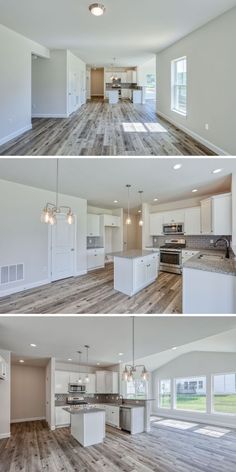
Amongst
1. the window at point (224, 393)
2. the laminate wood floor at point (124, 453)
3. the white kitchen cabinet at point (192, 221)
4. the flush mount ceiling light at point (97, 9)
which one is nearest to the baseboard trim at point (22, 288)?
the white kitchen cabinet at point (192, 221)

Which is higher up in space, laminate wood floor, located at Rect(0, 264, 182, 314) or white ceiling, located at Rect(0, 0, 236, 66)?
white ceiling, located at Rect(0, 0, 236, 66)

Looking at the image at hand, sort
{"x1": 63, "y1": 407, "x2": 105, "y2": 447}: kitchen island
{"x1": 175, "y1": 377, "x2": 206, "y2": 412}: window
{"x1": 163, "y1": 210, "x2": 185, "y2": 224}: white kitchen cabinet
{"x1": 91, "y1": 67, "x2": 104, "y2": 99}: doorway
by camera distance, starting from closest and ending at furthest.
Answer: {"x1": 163, "y1": 210, "x2": 185, "y2": 224}: white kitchen cabinet < {"x1": 63, "y1": 407, "x2": 105, "y2": 447}: kitchen island < {"x1": 175, "y1": 377, "x2": 206, "y2": 412}: window < {"x1": 91, "y1": 67, "x2": 104, "y2": 99}: doorway

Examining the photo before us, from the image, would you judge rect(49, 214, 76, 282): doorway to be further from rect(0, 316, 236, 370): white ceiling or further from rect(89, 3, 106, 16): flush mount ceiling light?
rect(89, 3, 106, 16): flush mount ceiling light

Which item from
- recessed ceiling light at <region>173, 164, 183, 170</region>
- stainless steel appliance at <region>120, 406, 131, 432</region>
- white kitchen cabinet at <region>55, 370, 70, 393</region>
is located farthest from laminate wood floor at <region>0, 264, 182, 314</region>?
white kitchen cabinet at <region>55, 370, 70, 393</region>

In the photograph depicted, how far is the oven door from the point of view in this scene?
4172 millimetres

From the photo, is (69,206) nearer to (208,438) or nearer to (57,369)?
(208,438)

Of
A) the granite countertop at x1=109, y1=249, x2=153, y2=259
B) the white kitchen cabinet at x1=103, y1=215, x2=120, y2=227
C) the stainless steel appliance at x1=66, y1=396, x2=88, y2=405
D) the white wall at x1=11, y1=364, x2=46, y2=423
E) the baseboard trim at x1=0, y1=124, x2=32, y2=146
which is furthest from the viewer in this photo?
the white wall at x1=11, y1=364, x2=46, y2=423

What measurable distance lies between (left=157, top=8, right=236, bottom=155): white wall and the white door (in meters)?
3.06

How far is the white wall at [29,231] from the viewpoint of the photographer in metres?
2.84

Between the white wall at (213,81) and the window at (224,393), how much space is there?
15.3 feet

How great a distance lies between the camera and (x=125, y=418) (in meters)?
7.40

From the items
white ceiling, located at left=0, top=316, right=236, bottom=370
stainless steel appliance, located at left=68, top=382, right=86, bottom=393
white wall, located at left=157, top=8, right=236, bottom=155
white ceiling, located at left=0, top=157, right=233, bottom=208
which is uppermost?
white wall, located at left=157, top=8, right=236, bottom=155

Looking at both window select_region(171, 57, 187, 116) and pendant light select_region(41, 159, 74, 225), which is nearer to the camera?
pendant light select_region(41, 159, 74, 225)

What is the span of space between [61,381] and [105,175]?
7.10 metres
